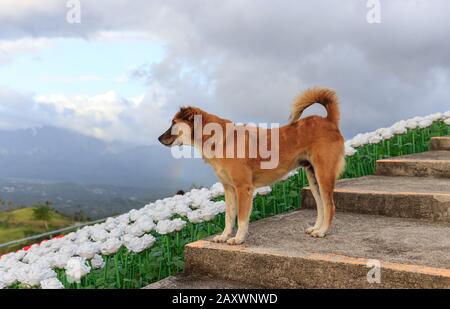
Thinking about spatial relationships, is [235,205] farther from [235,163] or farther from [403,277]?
[403,277]

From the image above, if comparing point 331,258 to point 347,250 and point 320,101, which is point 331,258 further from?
point 320,101

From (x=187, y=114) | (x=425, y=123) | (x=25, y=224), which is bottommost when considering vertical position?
(x=25, y=224)

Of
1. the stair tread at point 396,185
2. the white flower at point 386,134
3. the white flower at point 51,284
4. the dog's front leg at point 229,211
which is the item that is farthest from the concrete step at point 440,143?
the white flower at point 51,284

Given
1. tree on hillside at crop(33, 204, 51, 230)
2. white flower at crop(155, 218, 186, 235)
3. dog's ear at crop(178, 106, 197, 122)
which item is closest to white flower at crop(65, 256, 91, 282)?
white flower at crop(155, 218, 186, 235)

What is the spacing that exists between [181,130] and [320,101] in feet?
5.00

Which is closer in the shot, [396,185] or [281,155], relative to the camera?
[281,155]

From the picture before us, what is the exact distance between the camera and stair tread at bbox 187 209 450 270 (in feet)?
14.0

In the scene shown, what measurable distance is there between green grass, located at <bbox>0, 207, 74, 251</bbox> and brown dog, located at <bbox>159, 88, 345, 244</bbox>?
16652 mm

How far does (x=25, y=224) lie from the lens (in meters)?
20.8

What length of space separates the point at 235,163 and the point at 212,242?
86 cm

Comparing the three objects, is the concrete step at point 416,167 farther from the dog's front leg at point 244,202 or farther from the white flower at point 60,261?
the white flower at point 60,261

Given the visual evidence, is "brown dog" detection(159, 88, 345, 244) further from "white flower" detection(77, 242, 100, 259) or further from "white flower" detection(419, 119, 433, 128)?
"white flower" detection(419, 119, 433, 128)

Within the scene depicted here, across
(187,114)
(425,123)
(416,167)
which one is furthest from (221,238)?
(425,123)
